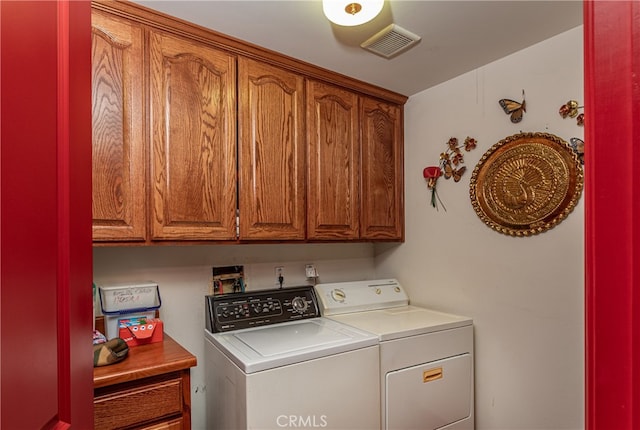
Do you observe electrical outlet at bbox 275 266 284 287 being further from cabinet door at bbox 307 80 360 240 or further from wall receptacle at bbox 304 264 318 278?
cabinet door at bbox 307 80 360 240

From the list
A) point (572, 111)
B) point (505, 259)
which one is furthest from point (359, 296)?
point (572, 111)

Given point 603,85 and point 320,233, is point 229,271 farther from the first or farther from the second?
point 603,85

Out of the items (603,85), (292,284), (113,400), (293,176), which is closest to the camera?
(603,85)

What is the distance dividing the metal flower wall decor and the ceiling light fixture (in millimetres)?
1009

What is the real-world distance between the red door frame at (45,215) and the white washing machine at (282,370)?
2.50 ft

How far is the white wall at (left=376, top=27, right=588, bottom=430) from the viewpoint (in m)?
1.64

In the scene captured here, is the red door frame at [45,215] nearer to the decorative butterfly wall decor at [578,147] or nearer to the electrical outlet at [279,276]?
the electrical outlet at [279,276]

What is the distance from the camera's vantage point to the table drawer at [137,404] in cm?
124

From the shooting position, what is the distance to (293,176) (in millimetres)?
1921

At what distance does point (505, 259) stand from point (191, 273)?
66.8 inches

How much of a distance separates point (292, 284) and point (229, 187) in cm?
89

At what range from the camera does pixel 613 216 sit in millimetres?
421

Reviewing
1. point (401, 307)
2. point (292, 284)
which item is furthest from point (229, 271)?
point (401, 307)

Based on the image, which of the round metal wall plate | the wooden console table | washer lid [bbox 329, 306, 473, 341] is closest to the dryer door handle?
washer lid [bbox 329, 306, 473, 341]
